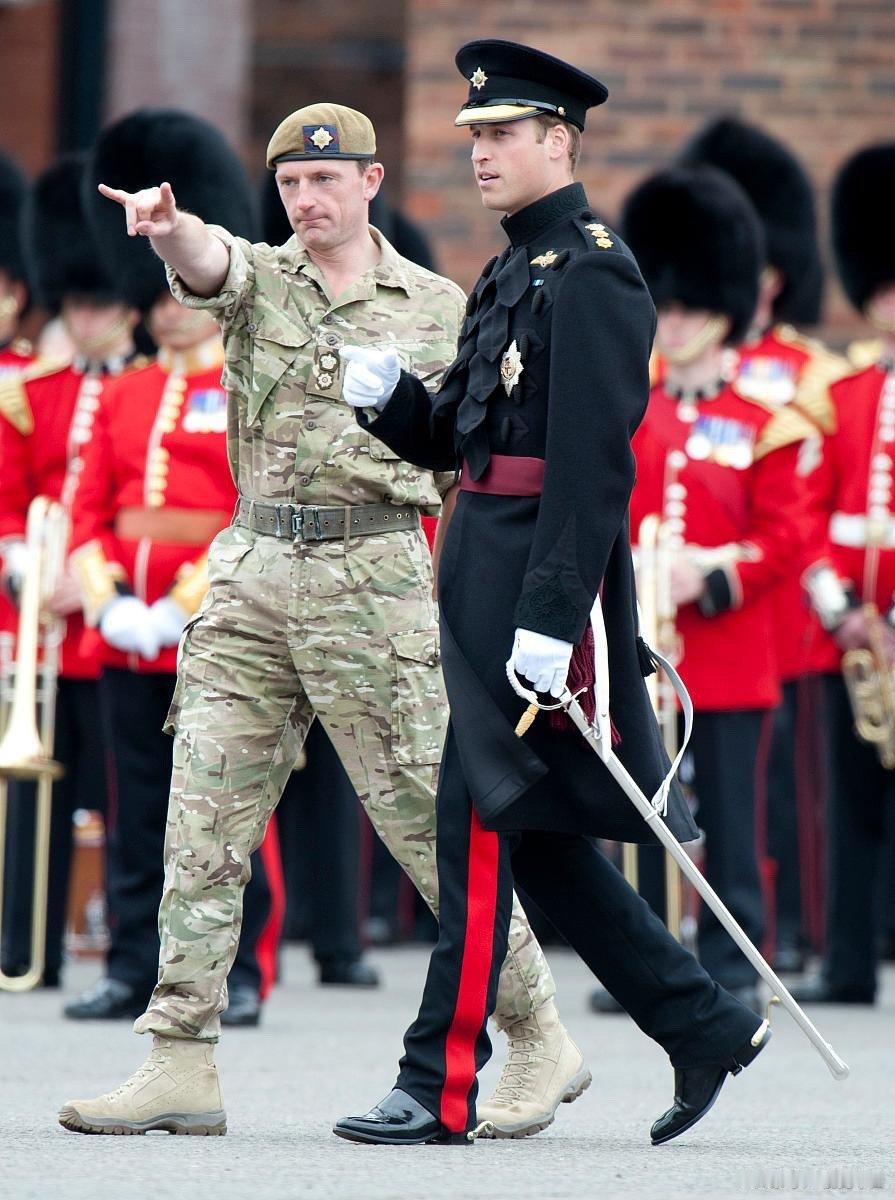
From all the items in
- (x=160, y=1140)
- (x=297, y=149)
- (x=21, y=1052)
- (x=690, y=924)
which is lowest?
(x=690, y=924)

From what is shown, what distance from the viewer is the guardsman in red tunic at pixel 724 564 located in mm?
7863

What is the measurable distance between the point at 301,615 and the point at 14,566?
304 centimetres

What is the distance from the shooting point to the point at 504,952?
491 cm

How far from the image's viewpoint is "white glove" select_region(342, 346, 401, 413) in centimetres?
498

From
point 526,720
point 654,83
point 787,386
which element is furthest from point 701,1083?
point 654,83

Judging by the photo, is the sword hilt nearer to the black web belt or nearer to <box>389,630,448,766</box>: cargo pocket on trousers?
<box>389,630,448,766</box>: cargo pocket on trousers

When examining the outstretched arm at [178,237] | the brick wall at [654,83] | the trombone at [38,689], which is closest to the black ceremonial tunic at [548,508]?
the outstretched arm at [178,237]

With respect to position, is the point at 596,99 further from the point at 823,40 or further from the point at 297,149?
the point at 823,40

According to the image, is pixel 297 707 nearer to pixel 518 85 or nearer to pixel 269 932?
pixel 518 85

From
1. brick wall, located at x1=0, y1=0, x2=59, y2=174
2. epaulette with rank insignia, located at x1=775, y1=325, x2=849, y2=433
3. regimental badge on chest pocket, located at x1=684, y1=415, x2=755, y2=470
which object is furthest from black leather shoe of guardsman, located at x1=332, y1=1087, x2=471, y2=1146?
brick wall, located at x1=0, y1=0, x2=59, y2=174

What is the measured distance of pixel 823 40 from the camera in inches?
468

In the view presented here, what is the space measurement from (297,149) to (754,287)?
11.4ft

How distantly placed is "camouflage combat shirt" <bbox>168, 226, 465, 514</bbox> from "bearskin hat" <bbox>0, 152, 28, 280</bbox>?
14.1 feet

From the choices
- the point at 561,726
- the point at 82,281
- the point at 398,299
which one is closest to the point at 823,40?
the point at 82,281
